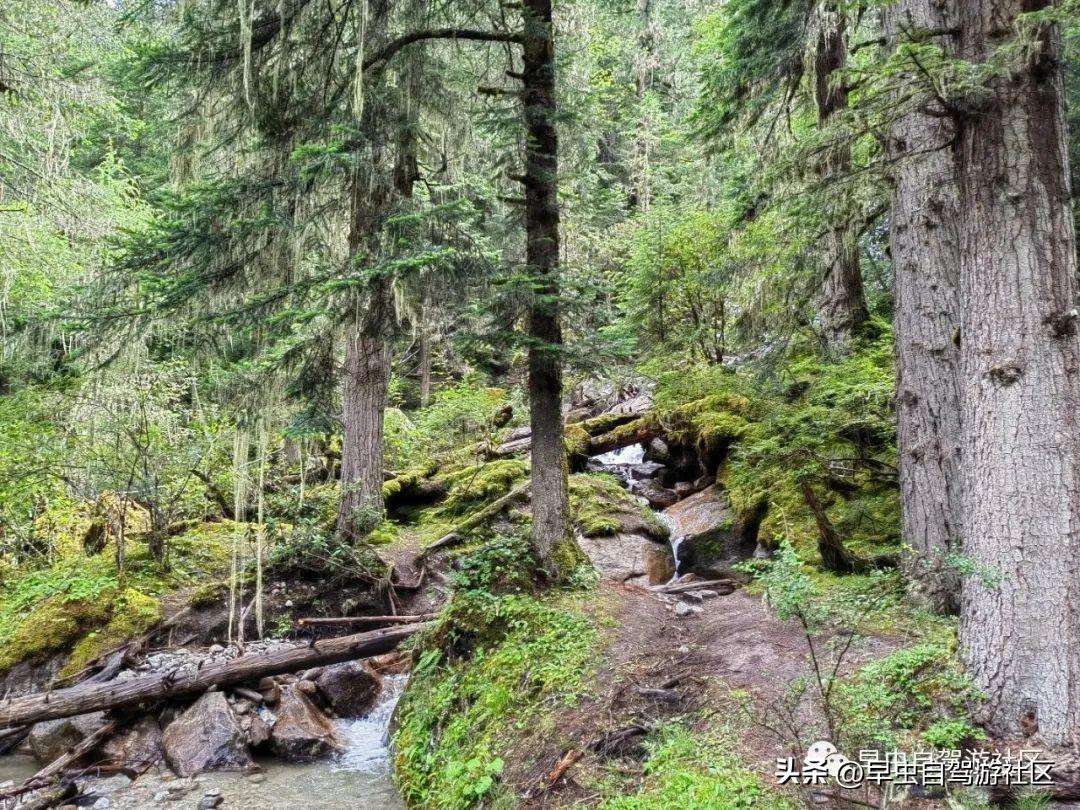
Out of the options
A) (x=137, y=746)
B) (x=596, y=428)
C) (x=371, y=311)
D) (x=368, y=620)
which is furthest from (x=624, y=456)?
(x=137, y=746)

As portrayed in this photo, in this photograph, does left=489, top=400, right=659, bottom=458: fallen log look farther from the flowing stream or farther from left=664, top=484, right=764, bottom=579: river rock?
left=664, top=484, right=764, bottom=579: river rock

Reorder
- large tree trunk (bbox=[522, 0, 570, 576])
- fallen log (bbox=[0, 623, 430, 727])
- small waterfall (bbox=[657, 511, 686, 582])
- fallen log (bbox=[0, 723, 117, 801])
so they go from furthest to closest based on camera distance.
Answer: small waterfall (bbox=[657, 511, 686, 582])
large tree trunk (bbox=[522, 0, 570, 576])
fallen log (bbox=[0, 623, 430, 727])
fallen log (bbox=[0, 723, 117, 801])

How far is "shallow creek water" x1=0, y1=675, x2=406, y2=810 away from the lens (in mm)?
5340

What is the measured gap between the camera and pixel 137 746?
6.19 m

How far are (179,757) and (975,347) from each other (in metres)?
7.39

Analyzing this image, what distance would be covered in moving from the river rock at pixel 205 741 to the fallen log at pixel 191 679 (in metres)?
0.27

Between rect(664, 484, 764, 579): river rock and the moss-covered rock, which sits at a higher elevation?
rect(664, 484, 764, 579): river rock

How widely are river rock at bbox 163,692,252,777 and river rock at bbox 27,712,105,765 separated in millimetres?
875

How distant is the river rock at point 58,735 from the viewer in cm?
622

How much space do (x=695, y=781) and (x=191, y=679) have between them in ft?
17.9

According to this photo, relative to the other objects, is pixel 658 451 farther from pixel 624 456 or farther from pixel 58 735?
pixel 58 735

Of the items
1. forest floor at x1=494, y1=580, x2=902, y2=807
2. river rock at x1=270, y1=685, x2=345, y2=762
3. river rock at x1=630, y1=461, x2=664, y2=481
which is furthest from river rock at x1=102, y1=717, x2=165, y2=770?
river rock at x1=630, y1=461, x2=664, y2=481

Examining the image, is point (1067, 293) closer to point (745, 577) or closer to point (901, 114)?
point (901, 114)

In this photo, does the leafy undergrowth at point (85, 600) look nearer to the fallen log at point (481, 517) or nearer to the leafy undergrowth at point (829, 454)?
the fallen log at point (481, 517)
